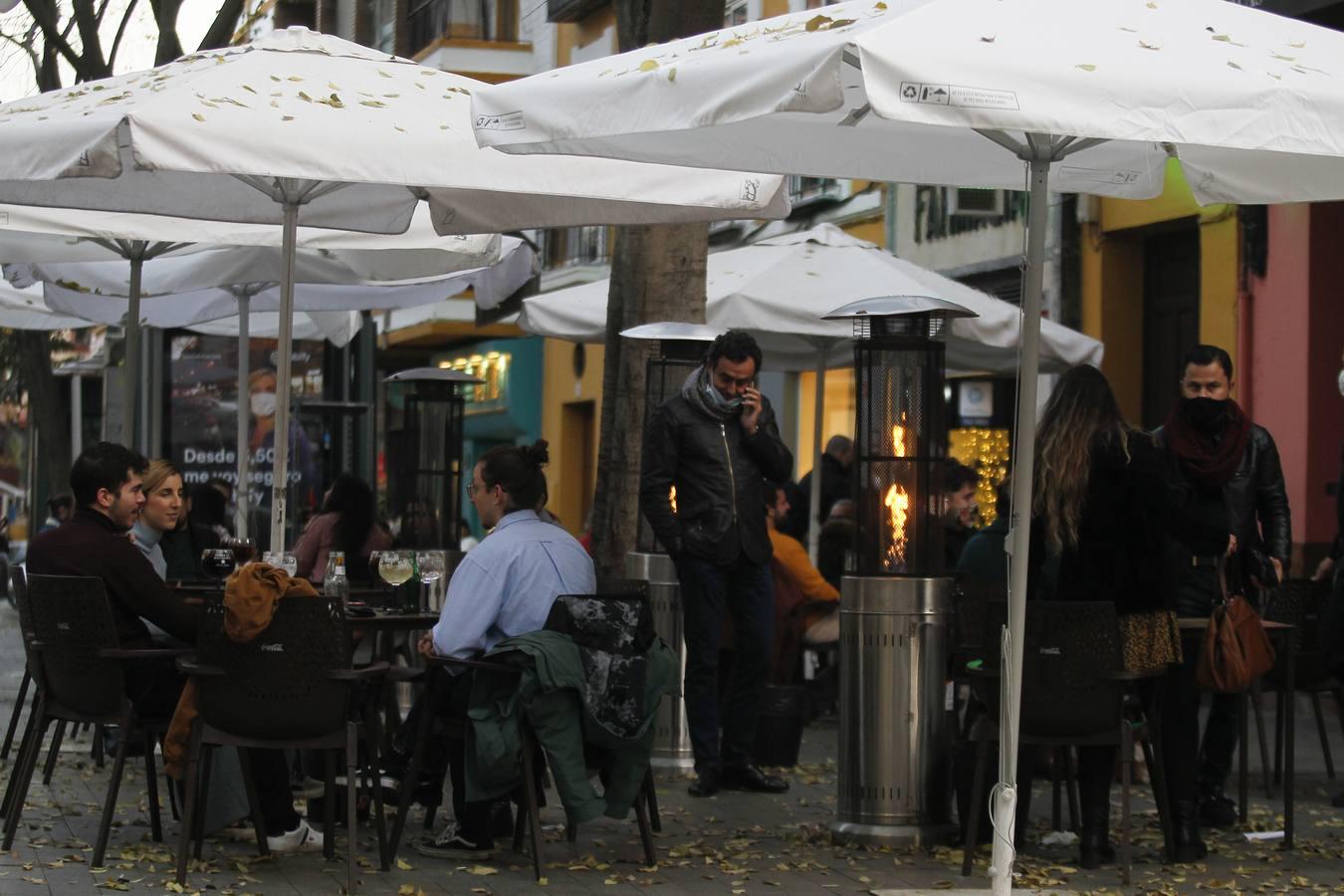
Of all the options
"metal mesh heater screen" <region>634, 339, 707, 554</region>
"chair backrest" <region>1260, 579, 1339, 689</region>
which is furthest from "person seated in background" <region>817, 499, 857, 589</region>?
"chair backrest" <region>1260, 579, 1339, 689</region>

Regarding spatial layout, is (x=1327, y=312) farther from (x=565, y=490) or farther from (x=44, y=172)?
(x=565, y=490)

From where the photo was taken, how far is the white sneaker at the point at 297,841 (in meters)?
7.72

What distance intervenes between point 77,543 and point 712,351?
121 inches

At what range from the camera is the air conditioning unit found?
19984 millimetres

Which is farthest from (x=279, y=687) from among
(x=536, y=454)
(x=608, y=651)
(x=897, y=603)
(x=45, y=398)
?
(x=45, y=398)

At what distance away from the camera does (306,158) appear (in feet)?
24.6

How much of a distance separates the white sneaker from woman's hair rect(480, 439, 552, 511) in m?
1.42

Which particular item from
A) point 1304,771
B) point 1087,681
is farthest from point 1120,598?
point 1304,771

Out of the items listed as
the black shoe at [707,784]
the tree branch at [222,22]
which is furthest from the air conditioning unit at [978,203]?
the black shoe at [707,784]

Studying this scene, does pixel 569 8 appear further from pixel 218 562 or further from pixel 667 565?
pixel 218 562

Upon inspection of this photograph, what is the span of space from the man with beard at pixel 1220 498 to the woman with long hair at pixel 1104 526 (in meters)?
0.44

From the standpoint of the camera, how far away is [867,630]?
321 inches

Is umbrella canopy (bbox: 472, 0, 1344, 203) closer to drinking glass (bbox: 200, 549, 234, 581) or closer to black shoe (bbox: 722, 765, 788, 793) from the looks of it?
drinking glass (bbox: 200, 549, 234, 581)

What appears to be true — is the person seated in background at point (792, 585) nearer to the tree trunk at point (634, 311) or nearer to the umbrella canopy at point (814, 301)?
the tree trunk at point (634, 311)
